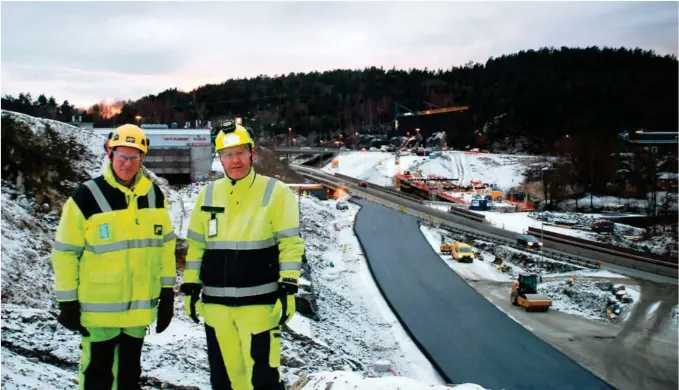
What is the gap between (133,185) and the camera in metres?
4.97

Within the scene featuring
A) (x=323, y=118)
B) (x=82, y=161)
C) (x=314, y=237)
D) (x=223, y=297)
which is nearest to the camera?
(x=223, y=297)

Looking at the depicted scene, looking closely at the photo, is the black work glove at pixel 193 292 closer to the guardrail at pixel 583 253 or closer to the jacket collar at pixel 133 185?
the jacket collar at pixel 133 185

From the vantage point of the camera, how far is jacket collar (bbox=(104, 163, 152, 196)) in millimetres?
4852

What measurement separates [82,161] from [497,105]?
113014 millimetres

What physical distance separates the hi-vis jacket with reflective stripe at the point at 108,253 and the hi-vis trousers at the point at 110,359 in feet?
0.45

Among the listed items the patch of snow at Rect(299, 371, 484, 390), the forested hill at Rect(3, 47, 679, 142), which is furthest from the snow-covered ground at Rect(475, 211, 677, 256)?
the forested hill at Rect(3, 47, 679, 142)

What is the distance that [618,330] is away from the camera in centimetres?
2398

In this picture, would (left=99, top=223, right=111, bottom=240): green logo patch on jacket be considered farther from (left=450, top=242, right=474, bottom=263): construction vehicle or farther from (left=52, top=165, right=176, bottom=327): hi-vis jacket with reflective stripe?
(left=450, top=242, right=474, bottom=263): construction vehicle

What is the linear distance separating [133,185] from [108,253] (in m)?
0.65

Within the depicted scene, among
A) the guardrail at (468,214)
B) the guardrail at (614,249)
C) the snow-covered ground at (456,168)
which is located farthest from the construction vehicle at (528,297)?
the snow-covered ground at (456,168)

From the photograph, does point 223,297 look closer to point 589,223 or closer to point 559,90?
point 589,223

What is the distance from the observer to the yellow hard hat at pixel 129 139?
4.89 metres

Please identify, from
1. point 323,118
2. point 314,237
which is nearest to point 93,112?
point 323,118

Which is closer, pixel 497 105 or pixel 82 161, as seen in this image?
pixel 82 161
